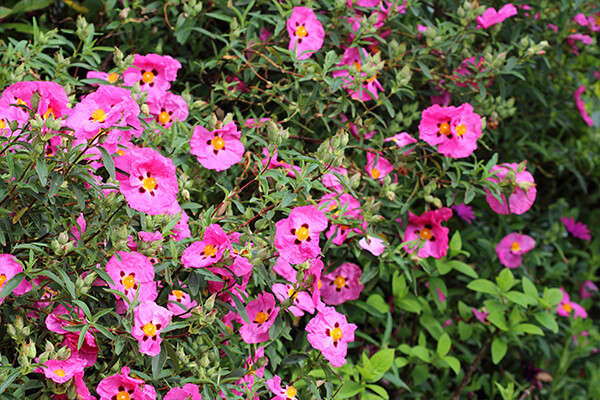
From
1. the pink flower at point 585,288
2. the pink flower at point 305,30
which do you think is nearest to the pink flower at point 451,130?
the pink flower at point 305,30

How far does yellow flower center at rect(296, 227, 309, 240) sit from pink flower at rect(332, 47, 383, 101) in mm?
603

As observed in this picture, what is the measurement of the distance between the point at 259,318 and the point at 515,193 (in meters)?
1.07

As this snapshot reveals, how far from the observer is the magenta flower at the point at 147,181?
1.59 meters

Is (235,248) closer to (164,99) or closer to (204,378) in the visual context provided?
(204,378)

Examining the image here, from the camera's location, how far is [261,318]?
5.93 feet

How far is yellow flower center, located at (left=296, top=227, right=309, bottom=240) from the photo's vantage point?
1729 millimetres

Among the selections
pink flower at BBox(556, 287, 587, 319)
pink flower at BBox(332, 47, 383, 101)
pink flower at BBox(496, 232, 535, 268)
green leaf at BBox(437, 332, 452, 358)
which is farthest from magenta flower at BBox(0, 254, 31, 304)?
pink flower at BBox(556, 287, 587, 319)

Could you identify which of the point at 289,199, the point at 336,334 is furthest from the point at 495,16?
the point at 336,334

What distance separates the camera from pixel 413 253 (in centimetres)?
219

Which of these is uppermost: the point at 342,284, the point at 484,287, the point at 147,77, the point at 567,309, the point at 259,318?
the point at 147,77

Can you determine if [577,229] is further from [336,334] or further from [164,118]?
[164,118]

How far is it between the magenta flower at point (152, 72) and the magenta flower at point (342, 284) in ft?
2.81

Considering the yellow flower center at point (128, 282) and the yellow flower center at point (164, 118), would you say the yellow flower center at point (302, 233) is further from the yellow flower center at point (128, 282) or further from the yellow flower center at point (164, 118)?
the yellow flower center at point (164, 118)

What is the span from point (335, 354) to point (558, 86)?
213 cm
